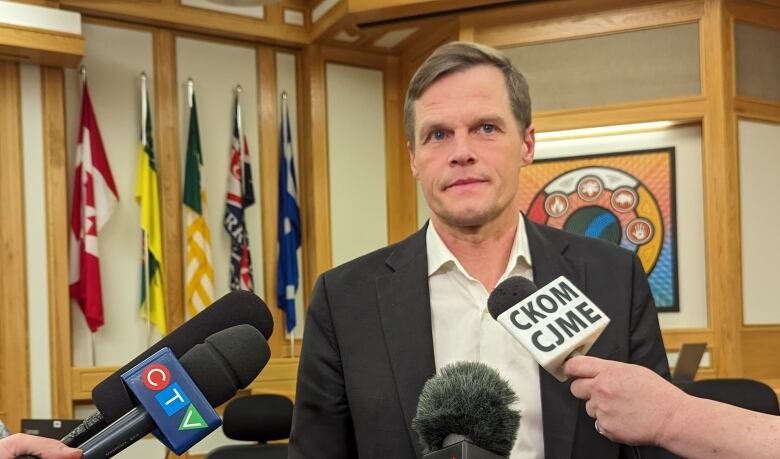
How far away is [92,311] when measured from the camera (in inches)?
238

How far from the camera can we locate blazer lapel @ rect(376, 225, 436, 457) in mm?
1703

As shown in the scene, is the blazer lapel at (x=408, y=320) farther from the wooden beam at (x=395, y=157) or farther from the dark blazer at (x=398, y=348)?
the wooden beam at (x=395, y=157)

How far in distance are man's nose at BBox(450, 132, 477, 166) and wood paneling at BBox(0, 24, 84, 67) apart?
4.69m

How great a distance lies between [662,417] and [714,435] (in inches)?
3.6

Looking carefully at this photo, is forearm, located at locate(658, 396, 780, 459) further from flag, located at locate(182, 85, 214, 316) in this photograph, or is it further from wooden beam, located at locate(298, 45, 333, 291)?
wooden beam, located at locate(298, 45, 333, 291)

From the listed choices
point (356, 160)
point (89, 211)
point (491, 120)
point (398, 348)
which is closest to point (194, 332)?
point (398, 348)

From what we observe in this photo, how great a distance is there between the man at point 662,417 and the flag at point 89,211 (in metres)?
5.50

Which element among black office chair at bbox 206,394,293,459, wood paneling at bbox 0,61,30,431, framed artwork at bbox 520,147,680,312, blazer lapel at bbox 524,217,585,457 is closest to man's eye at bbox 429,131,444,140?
blazer lapel at bbox 524,217,585,457

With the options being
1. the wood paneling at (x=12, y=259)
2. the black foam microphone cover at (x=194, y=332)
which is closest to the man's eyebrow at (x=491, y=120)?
the black foam microphone cover at (x=194, y=332)

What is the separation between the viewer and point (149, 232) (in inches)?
248

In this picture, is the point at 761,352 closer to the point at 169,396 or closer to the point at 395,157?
the point at 395,157

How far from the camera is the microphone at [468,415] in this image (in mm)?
1138

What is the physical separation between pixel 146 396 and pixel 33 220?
5.52 metres

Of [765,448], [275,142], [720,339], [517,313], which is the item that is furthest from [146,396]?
[275,142]
